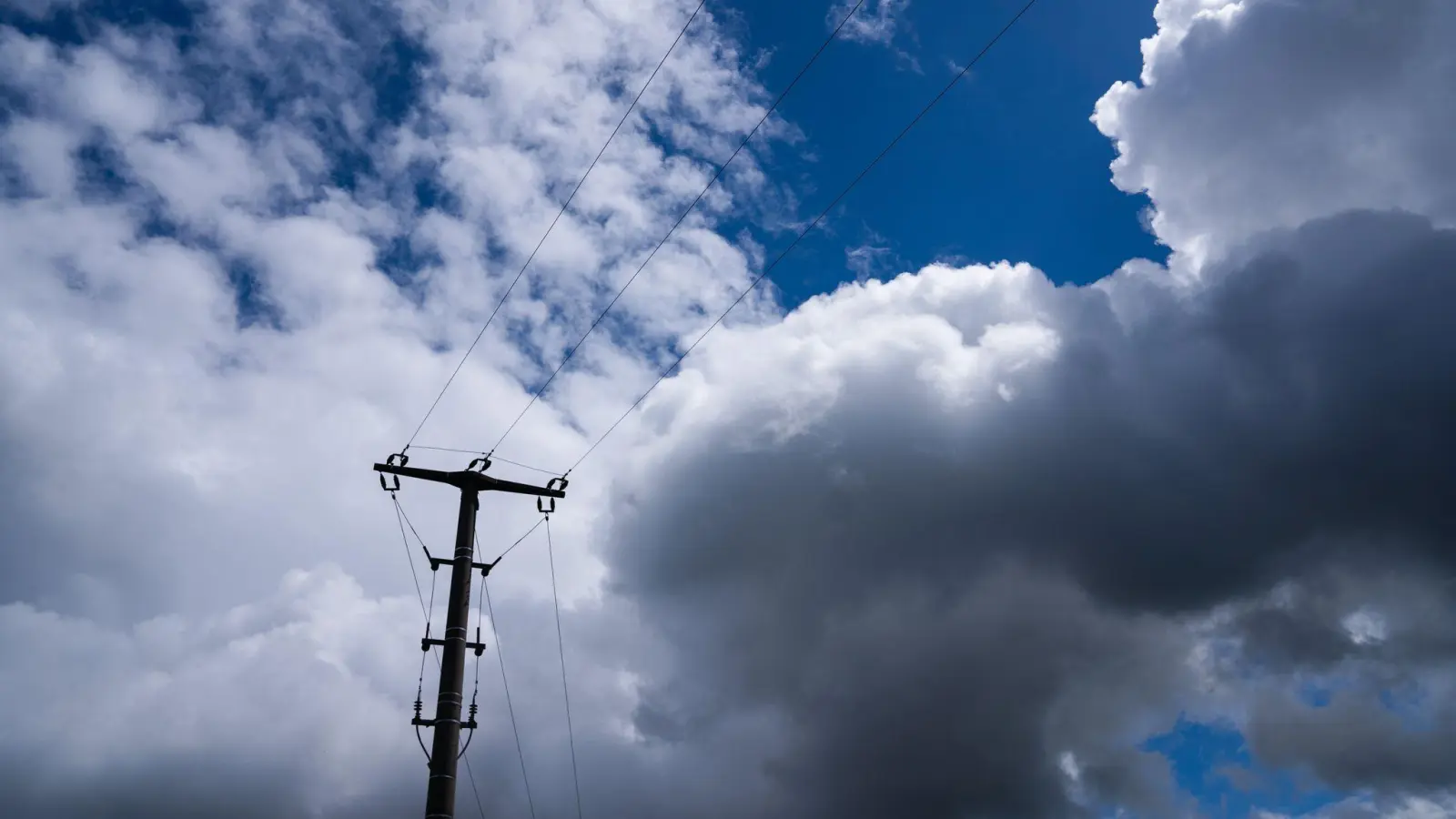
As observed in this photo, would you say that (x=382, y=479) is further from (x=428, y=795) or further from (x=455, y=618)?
(x=428, y=795)

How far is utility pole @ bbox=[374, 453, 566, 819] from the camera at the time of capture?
85.5ft

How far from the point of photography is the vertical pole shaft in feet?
84.7

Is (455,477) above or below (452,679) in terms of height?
above

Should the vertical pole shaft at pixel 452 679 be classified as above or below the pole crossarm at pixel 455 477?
below

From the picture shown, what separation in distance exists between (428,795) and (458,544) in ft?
24.4

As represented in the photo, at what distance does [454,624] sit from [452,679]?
5.64ft

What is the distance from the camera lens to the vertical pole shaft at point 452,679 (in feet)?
84.7

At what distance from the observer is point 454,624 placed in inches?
1141

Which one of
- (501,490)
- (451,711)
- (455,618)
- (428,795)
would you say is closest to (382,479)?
(501,490)

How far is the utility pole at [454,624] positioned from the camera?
85.5ft

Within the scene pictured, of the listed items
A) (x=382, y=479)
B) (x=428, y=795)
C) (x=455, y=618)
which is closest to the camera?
(x=428, y=795)

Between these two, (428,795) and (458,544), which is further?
(458,544)

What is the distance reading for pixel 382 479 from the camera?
32562 mm

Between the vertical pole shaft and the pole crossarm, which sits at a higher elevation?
the pole crossarm
